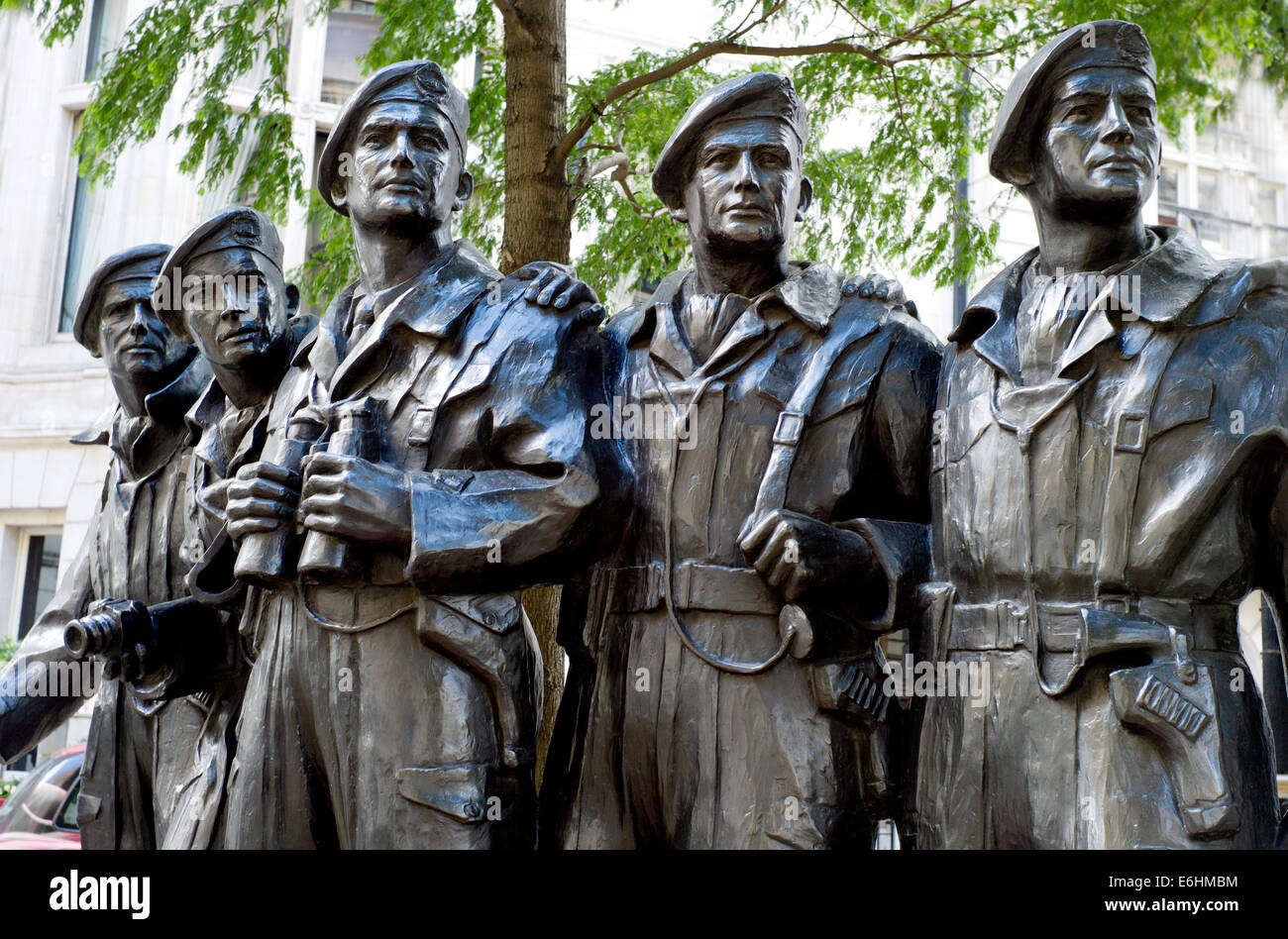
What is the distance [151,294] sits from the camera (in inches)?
193

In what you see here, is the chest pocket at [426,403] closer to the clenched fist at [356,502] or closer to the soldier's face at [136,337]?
the clenched fist at [356,502]

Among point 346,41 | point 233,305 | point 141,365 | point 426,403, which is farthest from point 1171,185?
point 426,403

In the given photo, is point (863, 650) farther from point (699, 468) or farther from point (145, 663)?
point (145, 663)

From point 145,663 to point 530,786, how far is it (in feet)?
4.22

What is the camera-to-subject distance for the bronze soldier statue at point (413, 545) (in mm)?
3604

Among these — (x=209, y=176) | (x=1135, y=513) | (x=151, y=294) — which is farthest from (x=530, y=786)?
(x=209, y=176)

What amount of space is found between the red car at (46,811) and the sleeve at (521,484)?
17.7 ft

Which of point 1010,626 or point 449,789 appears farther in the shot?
point 449,789

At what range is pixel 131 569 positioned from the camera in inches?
188

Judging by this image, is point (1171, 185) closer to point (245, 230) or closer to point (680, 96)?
point (680, 96)

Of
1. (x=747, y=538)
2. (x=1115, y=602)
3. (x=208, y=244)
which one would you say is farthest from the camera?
(x=208, y=244)

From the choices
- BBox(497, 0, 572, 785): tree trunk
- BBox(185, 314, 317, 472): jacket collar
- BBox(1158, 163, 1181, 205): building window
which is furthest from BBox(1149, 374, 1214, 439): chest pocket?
BBox(1158, 163, 1181, 205): building window

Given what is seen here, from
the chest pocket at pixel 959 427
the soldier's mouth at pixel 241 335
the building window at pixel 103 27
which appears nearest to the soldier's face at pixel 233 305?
the soldier's mouth at pixel 241 335

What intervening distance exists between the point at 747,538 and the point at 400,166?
140cm
